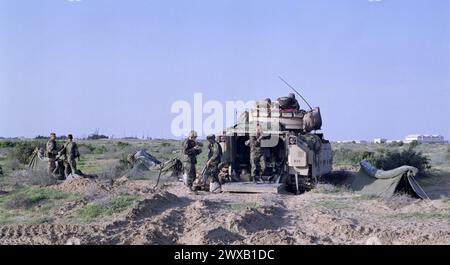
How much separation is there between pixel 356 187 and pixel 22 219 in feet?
27.7

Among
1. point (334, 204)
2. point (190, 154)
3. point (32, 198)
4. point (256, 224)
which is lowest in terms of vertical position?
point (256, 224)

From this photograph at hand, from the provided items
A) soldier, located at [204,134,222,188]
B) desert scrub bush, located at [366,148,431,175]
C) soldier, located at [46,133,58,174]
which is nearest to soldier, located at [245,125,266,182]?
soldier, located at [204,134,222,188]

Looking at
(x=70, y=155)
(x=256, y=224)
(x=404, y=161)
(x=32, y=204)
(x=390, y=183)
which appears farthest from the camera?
(x=404, y=161)

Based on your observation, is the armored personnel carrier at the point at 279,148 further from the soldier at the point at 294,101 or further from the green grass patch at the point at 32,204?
the green grass patch at the point at 32,204

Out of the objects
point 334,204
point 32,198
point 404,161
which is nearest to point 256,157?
point 334,204

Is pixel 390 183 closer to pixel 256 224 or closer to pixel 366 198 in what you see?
pixel 366 198

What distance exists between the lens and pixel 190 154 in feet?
48.8

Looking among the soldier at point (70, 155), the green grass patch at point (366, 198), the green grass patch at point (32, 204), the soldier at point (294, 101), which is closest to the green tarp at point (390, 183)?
the green grass patch at point (366, 198)

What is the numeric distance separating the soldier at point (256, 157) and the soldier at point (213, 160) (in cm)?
87

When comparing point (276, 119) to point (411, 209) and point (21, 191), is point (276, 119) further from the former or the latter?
point (21, 191)

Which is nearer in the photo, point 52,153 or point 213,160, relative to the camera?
point 213,160

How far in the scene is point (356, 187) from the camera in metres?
15.6

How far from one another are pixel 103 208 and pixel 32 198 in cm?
254

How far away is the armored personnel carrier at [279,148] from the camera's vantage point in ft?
48.2
